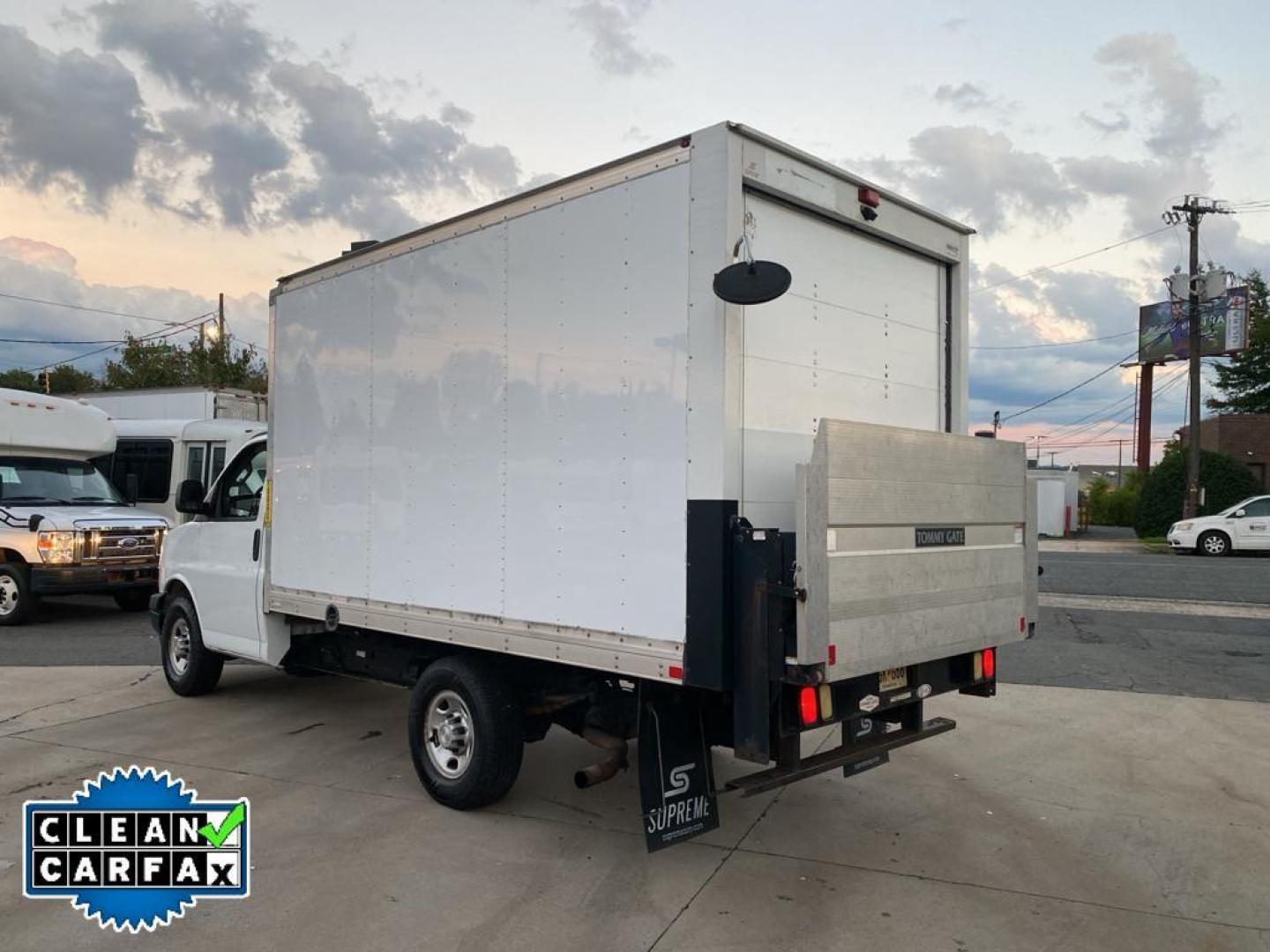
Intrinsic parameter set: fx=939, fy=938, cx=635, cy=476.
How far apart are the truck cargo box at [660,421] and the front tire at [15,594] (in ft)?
27.1

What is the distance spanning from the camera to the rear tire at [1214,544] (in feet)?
76.1

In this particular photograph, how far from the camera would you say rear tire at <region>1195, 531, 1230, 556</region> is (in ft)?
76.1

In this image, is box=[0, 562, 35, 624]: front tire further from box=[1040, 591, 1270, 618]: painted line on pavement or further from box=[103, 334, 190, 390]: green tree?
box=[103, 334, 190, 390]: green tree

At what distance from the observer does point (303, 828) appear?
502 centimetres

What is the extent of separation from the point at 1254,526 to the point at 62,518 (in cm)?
2491

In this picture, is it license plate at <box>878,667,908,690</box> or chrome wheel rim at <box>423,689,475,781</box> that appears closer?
license plate at <box>878,667,908,690</box>

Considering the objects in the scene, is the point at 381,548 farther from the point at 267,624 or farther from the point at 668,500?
the point at 668,500

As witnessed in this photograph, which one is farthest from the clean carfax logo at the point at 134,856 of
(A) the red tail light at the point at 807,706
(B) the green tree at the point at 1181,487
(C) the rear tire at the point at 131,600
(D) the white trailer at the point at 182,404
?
(B) the green tree at the point at 1181,487

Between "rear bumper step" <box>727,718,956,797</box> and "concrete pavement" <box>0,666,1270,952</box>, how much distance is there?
1.81ft

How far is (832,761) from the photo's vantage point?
14.3 feet

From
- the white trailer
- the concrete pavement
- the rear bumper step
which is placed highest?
the white trailer

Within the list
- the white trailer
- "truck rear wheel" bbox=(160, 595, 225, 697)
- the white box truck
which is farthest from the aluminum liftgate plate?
the white trailer

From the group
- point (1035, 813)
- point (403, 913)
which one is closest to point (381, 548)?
point (403, 913)

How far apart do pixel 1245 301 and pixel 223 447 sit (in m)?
37.4
